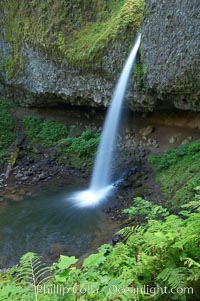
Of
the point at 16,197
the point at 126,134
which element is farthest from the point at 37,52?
the point at 16,197

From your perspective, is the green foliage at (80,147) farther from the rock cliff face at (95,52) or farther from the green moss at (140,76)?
the green moss at (140,76)

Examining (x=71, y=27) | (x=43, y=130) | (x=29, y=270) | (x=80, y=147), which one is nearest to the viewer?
(x=29, y=270)

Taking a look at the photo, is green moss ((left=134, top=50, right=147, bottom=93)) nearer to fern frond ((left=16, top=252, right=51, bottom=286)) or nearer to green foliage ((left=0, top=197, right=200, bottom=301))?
green foliage ((left=0, top=197, right=200, bottom=301))

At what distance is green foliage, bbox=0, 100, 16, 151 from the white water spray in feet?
14.2

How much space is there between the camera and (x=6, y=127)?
47.6 feet

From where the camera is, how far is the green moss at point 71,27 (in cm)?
1044

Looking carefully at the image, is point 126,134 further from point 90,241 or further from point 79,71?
point 90,241

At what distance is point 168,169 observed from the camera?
9.63 m

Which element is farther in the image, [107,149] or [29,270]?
[107,149]

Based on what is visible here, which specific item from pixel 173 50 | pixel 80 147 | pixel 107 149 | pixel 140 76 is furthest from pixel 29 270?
pixel 80 147

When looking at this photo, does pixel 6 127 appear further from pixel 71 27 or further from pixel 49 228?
pixel 49 228

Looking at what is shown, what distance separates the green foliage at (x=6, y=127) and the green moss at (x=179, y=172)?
21.4 feet

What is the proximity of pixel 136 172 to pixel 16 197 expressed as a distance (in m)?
3.88

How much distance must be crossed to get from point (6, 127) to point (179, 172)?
8.48 metres
